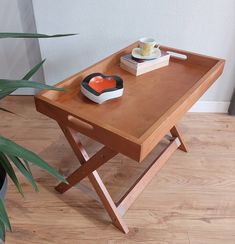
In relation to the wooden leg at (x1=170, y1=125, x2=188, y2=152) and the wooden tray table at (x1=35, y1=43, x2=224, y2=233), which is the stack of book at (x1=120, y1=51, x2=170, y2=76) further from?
the wooden leg at (x1=170, y1=125, x2=188, y2=152)

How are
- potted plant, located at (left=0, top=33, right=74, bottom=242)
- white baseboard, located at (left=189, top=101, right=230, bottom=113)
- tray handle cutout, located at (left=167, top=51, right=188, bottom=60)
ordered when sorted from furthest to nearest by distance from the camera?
white baseboard, located at (left=189, top=101, right=230, bottom=113) → tray handle cutout, located at (left=167, top=51, right=188, bottom=60) → potted plant, located at (left=0, top=33, right=74, bottom=242)

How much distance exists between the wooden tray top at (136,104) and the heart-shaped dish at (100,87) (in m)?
0.03

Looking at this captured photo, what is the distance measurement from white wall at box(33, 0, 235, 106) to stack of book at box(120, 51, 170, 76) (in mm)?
380

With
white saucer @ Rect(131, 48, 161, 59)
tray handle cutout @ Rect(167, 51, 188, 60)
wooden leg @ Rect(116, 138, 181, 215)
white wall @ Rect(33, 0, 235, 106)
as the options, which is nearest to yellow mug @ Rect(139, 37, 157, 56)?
white saucer @ Rect(131, 48, 161, 59)

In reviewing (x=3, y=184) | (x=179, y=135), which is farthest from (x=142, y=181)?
(x=3, y=184)

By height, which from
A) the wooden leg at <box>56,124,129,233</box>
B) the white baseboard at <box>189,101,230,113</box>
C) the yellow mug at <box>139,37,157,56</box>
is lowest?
the white baseboard at <box>189,101,230,113</box>

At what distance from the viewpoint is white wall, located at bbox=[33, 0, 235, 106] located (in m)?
1.41

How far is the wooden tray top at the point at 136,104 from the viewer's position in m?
0.74

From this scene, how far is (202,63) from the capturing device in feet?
3.87

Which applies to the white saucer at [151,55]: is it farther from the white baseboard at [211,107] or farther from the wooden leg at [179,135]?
the white baseboard at [211,107]

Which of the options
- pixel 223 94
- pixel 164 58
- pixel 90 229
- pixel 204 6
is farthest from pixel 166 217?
pixel 204 6

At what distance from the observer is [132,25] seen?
1477mm

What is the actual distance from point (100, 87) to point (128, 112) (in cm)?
16

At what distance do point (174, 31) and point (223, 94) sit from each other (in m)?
0.56
